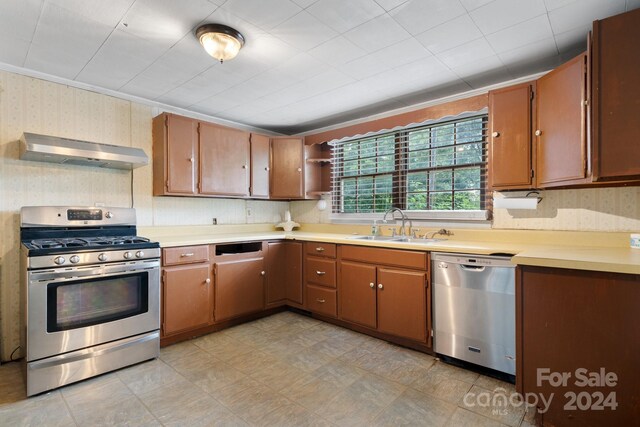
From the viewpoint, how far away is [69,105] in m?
2.73

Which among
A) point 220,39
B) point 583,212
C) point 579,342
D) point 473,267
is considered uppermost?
point 220,39

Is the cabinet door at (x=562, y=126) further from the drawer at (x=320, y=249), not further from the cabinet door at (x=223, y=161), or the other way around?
the cabinet door at (x=223, y=161)

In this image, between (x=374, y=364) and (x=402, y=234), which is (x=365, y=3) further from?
(x=374, y=364)

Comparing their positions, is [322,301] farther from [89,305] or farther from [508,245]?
[89,305]

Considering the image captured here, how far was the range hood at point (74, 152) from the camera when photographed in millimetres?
2266

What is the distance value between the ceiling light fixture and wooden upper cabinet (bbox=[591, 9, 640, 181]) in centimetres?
204

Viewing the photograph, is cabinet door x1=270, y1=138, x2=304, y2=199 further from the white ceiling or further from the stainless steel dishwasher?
the stainless steel dishwasher

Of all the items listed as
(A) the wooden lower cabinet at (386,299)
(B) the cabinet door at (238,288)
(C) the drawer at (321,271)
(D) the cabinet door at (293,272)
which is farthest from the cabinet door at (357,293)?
(B) the cabinet door at (238,288)

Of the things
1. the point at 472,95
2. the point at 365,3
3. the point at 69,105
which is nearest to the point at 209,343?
the point at 69,105

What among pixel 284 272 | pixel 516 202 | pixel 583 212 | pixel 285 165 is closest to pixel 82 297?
pixel 284 272

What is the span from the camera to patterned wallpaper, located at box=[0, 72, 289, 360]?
2.45 metres

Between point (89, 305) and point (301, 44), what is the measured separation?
2340 mm

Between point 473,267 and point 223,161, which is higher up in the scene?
point 223,161

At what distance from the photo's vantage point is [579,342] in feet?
5.15
